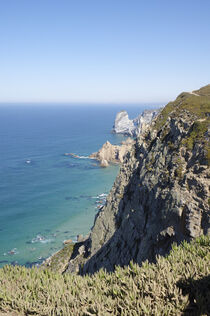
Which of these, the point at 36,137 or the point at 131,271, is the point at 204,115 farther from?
the point at 36,137

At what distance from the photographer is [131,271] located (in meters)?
11.0

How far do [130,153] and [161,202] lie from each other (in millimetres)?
A: 16897

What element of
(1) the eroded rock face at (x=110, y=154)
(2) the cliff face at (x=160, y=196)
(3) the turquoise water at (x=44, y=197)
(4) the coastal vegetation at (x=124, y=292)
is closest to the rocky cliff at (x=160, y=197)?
(2) the cliff face at (x=160, y=196)

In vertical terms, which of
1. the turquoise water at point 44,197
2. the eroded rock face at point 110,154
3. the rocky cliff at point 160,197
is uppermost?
the rocky cliff at point 160,197

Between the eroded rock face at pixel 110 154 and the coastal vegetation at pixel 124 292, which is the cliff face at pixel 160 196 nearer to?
the coastal vegetation at pixel 124 292

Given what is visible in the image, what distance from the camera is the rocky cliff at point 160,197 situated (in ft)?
73.8

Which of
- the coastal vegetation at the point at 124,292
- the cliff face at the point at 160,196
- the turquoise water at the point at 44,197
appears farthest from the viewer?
the turquoise water at the point at 44,197

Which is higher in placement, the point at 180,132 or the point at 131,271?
the point at 180,132

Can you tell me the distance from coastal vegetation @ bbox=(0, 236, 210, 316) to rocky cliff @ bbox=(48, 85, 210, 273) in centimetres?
1092

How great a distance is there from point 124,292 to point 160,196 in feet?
57.3

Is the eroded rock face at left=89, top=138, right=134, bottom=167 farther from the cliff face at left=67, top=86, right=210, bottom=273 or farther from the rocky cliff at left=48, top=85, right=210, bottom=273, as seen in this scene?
the cliff face at left=67, top=86, right=210, bottom=273

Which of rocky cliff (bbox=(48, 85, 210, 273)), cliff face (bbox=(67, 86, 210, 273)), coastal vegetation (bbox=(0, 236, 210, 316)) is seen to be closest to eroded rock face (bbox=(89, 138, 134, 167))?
rocky cliff (bbox=(48, 85, 210, 273))

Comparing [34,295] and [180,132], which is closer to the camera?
[34,295]

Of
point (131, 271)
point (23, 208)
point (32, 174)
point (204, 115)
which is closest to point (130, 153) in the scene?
point (204, 115)
